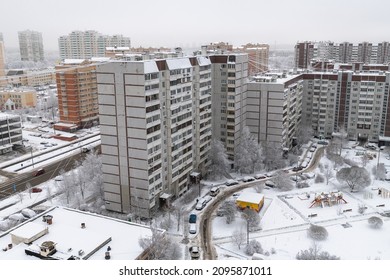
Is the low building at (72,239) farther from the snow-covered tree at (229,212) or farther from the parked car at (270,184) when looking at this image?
the parked car at (270,184)

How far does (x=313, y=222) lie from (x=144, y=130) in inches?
340

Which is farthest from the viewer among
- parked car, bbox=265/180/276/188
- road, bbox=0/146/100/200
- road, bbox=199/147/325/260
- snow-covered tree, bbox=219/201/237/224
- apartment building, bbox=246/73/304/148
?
apartment building, bbox=246/73/304/148

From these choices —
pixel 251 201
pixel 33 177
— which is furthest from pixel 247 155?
pixel 33 177

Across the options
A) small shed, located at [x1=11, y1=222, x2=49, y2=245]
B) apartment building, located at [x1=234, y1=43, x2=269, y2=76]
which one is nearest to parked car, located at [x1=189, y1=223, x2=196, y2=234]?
small shed, located at [x1=11, y1=222, x2=49, y2=245]

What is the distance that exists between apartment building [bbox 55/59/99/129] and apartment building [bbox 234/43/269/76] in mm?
21152

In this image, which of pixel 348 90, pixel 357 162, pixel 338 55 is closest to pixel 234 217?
pixel 357 162

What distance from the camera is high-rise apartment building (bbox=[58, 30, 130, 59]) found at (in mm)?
64500

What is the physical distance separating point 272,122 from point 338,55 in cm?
3730

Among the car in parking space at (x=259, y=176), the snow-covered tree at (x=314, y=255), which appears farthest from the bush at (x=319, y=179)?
the snow-covered tree at (x=314, y=255)

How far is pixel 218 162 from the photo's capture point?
854 inches

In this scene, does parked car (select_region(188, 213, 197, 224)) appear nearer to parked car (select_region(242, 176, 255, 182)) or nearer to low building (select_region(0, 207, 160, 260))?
low building (select_region(0, 207, 160, 260))

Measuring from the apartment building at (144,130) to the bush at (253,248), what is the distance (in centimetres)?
480

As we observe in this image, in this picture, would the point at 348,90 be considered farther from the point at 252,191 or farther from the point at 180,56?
the point at 180,56

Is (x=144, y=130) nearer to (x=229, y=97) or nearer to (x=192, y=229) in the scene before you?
(x=192, y=229)
